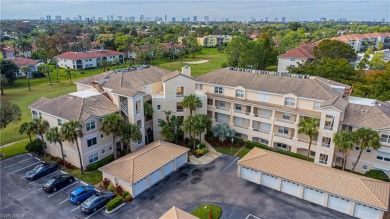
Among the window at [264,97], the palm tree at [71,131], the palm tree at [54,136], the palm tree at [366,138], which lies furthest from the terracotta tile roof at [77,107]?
the palm tree at [366,138]

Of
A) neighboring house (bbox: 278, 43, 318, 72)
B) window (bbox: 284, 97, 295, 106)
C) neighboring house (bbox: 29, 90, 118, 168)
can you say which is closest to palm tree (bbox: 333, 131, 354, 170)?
window (bbox: 284, 97, 295, 106)

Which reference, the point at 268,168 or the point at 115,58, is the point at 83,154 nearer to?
the point at 268,168

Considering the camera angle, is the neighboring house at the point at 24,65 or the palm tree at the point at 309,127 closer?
the palm tree at the point at 309,127

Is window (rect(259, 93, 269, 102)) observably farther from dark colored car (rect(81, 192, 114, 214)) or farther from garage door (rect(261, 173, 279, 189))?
dark colored car (rect(81, 192, 114, 214))

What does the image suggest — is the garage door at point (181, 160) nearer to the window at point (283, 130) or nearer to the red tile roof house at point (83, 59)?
the window at point (283, 130)

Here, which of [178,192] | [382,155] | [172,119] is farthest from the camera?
[172,119]

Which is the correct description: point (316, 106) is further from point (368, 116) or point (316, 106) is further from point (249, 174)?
point (249, 174)

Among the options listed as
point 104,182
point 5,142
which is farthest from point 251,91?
point 5,142
